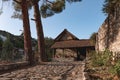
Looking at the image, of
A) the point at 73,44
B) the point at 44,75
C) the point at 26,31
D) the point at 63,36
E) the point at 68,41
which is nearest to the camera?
the point at 44,75

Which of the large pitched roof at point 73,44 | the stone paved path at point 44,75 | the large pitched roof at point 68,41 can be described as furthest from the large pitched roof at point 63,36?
the stone paved path at point 44,75

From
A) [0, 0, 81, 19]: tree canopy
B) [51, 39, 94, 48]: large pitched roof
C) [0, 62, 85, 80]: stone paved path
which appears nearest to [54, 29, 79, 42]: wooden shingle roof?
[51, 39, 94, 48]: large pitched roof

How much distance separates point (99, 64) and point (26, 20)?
29.4ft

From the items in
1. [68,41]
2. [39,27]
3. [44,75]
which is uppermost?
[39,27]

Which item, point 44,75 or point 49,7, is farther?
point 49,7

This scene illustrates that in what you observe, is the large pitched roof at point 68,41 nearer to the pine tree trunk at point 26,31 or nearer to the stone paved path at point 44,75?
the pine tree trunk at point 26,31

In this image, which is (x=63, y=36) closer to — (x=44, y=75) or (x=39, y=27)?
(x=39, y=27)

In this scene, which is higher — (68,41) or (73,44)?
(68,41)

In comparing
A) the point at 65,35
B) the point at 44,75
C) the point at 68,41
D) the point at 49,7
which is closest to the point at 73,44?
the point at 68,41

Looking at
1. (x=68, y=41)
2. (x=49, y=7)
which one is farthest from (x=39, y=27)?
(x=68, y=41)

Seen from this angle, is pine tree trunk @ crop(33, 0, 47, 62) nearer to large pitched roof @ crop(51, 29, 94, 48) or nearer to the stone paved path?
the stone paved path

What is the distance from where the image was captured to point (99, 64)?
12.0m

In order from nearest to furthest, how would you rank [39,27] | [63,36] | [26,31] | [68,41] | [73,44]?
[26,31], [39,27], [73,44], [68,41], [63,36]

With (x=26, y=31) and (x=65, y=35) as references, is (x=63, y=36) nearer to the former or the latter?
(x=65, y=35)
